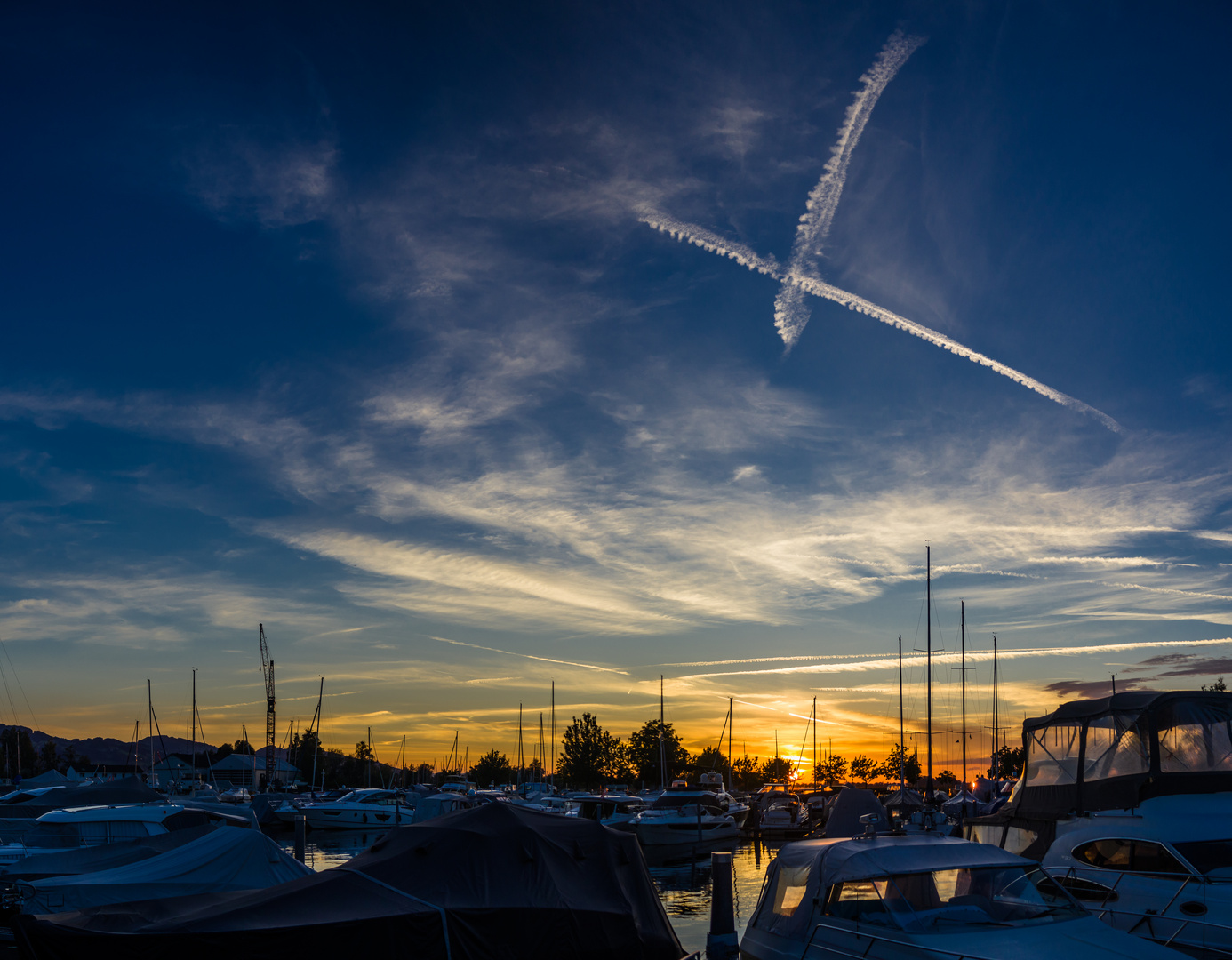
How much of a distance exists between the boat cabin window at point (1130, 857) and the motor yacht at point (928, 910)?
11.4ft

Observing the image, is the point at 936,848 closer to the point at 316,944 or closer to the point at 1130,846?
the point at 1130,846

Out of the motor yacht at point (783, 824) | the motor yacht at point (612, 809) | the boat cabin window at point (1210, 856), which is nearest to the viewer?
the boat cabin window at point (1210, 856)

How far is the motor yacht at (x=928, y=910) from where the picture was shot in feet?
36.3

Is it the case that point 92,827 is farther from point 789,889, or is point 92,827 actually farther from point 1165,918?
point 1165,918

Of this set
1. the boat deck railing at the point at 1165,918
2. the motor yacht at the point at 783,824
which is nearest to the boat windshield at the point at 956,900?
the boat deck railing at the point at 1165,918

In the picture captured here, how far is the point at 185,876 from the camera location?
64.8 feet

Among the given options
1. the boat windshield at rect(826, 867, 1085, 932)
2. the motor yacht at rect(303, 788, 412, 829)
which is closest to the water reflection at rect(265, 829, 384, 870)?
the motor yacht at rect(303, 788, 412, 829)

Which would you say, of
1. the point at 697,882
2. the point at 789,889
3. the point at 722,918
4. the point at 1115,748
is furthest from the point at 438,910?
the point at 697,882

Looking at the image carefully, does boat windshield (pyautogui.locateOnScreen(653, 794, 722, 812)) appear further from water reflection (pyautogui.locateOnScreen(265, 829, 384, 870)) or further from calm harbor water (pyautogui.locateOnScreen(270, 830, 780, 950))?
water reflection (pyautogui.locateOnScreen(265, 829, 384, 870))

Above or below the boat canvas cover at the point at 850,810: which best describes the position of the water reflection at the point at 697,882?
below

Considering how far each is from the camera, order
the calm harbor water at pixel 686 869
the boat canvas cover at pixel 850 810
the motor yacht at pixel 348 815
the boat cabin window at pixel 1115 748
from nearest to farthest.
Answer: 1. the boat cabin window at pixel 1115 748
2. the calm harbor water at pixel 686 869
3. the boat canvas cover at pixel 850 810
4. the motor yacht at pixel 348 815

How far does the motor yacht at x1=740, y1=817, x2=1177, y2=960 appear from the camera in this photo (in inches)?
436

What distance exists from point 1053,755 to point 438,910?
1397 cm

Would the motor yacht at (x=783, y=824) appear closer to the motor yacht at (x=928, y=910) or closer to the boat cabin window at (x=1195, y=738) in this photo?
the boat cabin window at (x=1195, y=738)
